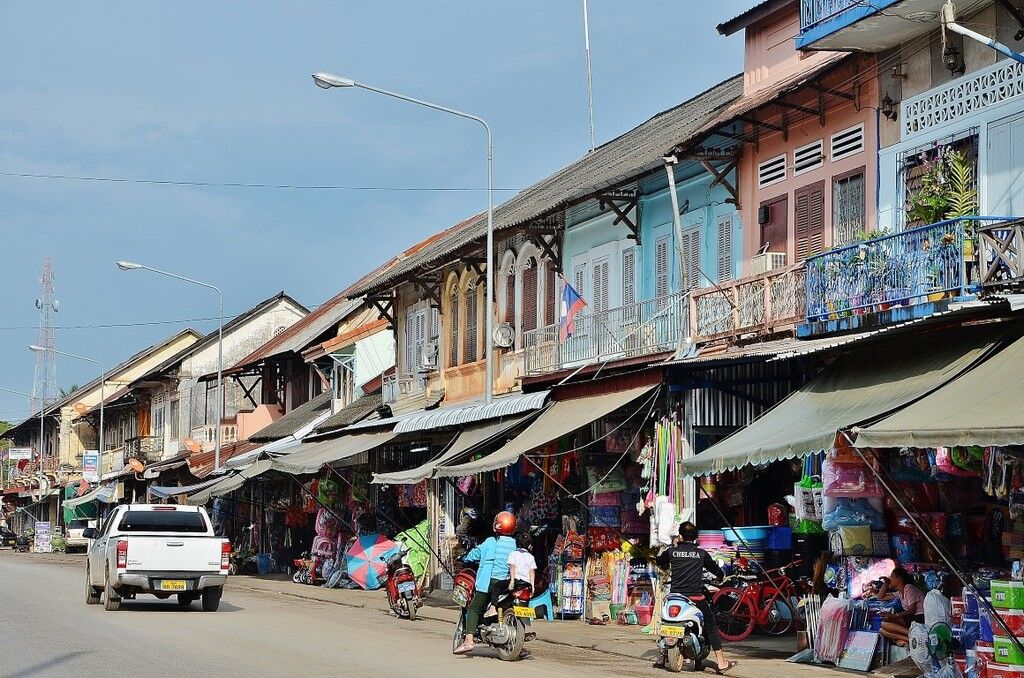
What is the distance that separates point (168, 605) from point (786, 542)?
39.4 feet

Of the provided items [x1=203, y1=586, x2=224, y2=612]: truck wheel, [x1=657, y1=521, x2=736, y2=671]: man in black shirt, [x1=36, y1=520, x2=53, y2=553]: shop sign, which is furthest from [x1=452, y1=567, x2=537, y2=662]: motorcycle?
[x1=36, y1=520, x2=53, y2=553]: shop sign

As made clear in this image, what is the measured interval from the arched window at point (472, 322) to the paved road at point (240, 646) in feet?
25.6

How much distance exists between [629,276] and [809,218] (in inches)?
205

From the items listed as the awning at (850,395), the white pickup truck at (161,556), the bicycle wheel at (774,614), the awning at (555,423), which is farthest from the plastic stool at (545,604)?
the awning at (850,395)

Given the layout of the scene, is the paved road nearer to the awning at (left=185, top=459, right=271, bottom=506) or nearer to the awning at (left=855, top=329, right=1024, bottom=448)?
the awning at (left=855, top=329, right=1024, bottom=448)

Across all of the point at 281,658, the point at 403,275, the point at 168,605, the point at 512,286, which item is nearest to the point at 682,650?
the point at 281,658

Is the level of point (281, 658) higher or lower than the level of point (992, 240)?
lower

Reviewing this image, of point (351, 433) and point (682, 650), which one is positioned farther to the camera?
point (351, 433)

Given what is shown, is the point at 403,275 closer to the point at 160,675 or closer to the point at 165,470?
the point at 160,675

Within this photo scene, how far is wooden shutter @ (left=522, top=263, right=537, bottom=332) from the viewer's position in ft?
93.2

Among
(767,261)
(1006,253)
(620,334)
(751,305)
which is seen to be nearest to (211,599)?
(620,334)

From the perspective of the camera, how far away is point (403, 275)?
32469mm

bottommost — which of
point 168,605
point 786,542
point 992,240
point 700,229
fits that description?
point 168,605

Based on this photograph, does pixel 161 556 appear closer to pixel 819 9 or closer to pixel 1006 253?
pixel 819 9
